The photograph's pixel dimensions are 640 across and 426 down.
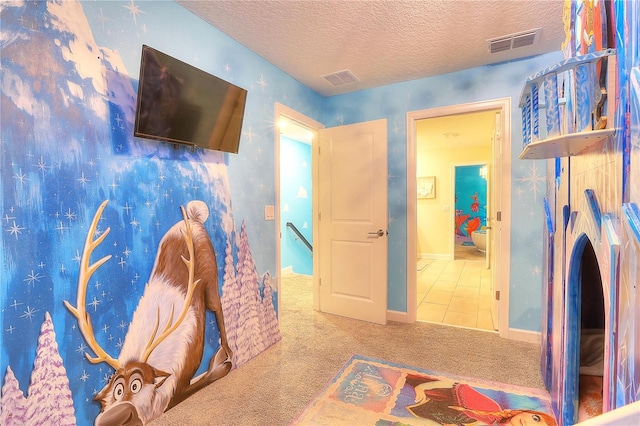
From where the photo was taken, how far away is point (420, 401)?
73.1 inches

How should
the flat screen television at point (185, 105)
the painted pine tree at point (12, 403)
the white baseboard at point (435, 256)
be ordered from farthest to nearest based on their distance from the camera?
1. the white baseboard at point (435, 256)
2. the flat screen television at point (185, 105)
3. the painted pine tree at point (12, 403)

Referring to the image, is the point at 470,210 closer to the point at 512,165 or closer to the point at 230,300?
the point at 512,165

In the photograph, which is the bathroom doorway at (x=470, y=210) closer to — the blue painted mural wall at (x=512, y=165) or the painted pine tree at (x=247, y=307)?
the blue painted mural wall at (x=512, y=165)

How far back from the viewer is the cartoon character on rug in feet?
5.50

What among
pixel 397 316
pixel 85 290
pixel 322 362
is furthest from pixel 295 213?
pixel 85 290

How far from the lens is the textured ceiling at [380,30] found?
1.93 meters

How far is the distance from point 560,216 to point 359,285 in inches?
76.2

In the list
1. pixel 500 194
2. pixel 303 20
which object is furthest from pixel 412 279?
pixel 303 20

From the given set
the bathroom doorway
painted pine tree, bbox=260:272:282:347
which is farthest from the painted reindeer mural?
the bathroom doorway

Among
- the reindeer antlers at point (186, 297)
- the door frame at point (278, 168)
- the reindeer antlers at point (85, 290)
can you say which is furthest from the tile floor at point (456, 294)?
the reindeer antlers at point (85, 290)

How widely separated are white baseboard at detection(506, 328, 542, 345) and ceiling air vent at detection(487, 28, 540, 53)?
7.88 feet

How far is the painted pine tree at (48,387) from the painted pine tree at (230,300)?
947 millimetres

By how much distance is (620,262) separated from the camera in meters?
0.88

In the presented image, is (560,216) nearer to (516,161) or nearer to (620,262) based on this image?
(620,262)
